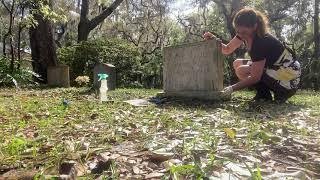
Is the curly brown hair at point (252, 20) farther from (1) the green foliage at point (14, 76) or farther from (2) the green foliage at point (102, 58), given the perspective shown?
(2) the green foliage at point (102, 58)

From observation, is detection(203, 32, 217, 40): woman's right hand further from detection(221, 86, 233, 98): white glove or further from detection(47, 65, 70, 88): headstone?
detection(47, 65, 70, 88): headstone

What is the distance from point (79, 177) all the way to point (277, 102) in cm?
409

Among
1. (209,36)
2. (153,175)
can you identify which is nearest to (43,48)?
(209,36)

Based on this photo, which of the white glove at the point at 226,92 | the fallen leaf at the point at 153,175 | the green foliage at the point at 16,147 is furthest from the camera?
the white glove at the point at 226,92

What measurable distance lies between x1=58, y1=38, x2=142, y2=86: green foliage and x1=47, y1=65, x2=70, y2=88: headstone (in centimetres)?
152

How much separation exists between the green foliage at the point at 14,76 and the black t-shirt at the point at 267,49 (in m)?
6.62

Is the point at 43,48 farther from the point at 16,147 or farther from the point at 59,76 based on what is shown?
the point at 16,147

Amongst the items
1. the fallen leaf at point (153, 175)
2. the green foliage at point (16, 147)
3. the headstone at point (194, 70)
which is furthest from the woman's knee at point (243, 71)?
the fallen leaf at point (153, 175)

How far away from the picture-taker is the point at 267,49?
525 cm

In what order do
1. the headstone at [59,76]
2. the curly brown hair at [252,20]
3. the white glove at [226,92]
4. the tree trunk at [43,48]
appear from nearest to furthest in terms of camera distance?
1. the curly brown hair at [252,20]
2. the white glove at [226,92]
3. the headstone at [59,76]
4. the tree trunk at [43,48]

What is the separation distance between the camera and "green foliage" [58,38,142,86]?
13.0 metres

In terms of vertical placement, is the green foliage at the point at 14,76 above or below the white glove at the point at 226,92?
above

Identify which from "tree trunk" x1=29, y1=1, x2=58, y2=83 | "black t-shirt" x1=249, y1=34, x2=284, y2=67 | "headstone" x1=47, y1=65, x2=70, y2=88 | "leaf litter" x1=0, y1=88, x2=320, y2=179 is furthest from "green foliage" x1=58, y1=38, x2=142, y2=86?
"leaf litter" x1=0, y1=88, x2=320, y2=179

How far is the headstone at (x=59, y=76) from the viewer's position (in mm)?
10898
